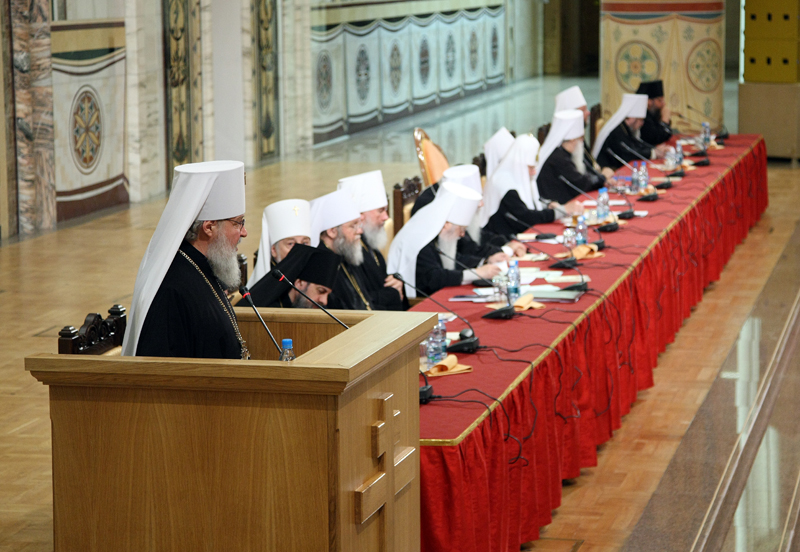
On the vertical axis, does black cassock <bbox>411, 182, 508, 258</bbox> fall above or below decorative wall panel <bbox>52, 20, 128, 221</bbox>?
below

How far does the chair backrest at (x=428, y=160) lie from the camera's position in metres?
8.00

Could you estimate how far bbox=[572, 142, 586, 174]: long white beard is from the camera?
8.67 m

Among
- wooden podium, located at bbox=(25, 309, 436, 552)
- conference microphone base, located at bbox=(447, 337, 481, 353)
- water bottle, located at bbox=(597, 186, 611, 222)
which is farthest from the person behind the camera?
water bottle, located at bbox=(597, 186, 611, 222)

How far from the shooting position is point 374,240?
5.85m

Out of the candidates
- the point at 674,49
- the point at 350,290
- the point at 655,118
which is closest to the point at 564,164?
the point at 655,118

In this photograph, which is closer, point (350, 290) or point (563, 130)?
point (350, 290)

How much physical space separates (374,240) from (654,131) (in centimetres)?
622

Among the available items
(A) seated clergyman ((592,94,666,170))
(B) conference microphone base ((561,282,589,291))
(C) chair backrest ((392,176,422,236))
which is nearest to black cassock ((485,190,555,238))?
(C) chair backrest ((392,176,422,236))

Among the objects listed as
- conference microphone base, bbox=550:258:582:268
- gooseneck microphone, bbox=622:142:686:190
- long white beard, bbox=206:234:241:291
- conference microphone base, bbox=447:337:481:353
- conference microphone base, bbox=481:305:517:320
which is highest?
long white beard, bbox=206:234:241:291

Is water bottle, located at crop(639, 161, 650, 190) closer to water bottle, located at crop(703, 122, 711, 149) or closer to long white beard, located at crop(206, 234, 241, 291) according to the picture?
water bottle, located at crop(703, 122, 711, 149)

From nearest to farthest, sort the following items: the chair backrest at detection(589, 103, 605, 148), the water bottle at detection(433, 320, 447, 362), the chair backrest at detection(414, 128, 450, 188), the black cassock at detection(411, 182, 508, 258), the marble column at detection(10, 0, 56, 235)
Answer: the water bottle at detection(433, 320, 447, 362)
the black cassock at detection(411, 182, 508, 258)
the chair backrest at detection(414, 128, 450, 188)
the marble column at detection(10, 0, 56, 235)
the chair backrest at detection(589, 103, 605, 148)

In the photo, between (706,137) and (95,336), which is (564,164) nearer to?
(706,137)

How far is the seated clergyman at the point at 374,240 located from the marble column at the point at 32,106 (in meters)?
4.95

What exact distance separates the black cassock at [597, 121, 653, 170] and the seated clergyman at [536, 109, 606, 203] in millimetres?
1672
